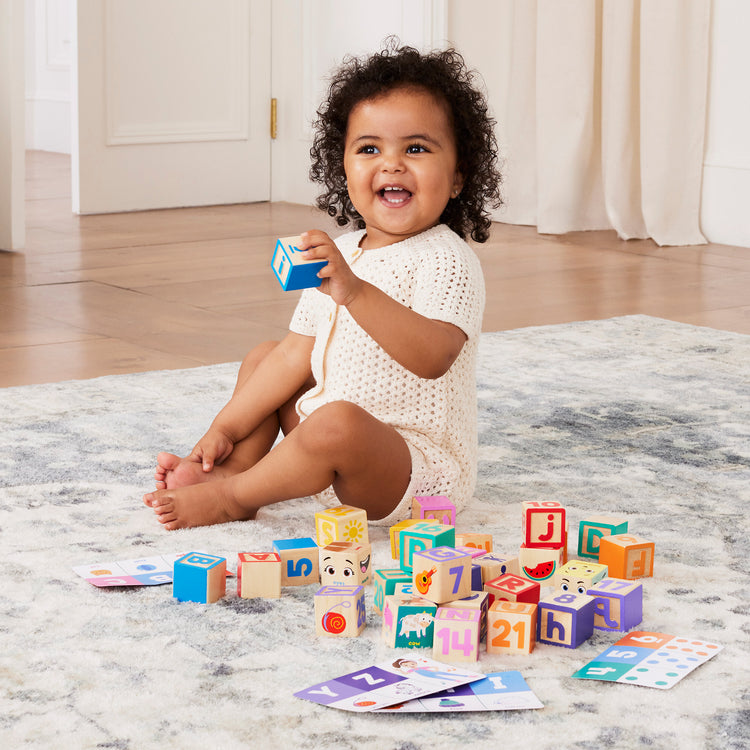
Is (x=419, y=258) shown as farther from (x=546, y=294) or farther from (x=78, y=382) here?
(x=546, y=294)

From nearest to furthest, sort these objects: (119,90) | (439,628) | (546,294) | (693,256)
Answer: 1. (439,628)
2. (546,294)
3. (693,256)
4. (119,90)

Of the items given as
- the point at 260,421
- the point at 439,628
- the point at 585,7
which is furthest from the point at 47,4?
Answer: the point at 439,628

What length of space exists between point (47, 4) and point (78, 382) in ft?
15.6

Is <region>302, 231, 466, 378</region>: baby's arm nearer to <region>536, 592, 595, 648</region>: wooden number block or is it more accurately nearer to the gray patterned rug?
the gray patterned rug

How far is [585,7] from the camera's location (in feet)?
12.9

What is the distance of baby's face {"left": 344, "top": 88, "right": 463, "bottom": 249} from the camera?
56.0 inches

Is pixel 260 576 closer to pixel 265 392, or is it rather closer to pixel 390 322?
pixel 390 322

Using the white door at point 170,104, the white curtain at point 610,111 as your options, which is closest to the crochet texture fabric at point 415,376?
the white curtain at point 610,111

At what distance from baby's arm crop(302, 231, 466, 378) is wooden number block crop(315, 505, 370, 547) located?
6.8 inches

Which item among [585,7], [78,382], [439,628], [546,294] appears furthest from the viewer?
[585,7]

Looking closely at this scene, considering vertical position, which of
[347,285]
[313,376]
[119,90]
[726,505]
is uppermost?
[119,90]

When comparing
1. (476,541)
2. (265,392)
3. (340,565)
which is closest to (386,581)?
(340,565)

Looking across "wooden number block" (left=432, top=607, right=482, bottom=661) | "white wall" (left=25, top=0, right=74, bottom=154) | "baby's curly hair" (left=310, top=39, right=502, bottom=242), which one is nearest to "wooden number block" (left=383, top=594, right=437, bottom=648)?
"wooden number block" (left=432, top=607, right=482, bottom=661)

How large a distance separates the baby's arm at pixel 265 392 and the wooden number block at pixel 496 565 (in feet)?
1.45
